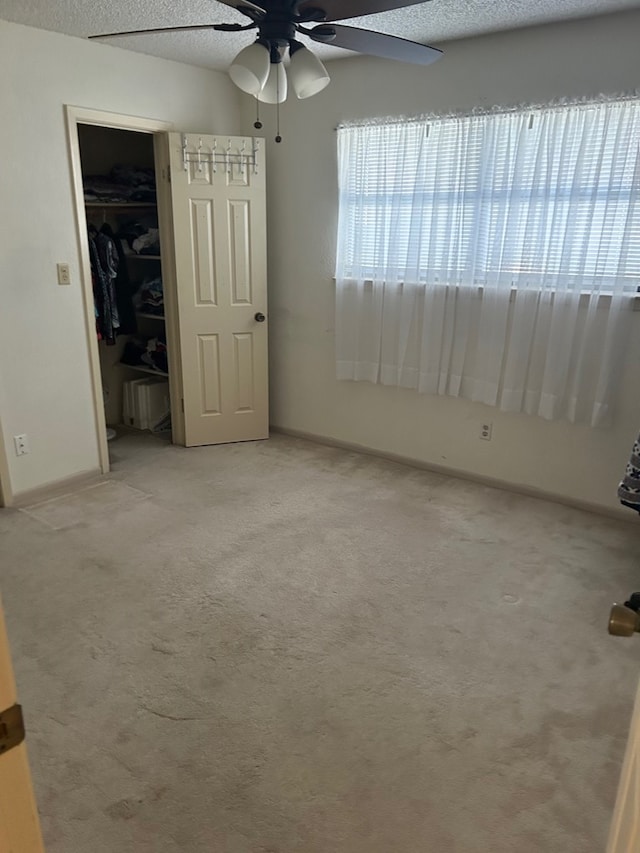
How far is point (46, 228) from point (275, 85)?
67.9 inches

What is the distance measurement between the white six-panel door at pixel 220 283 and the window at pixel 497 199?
0.67 metres

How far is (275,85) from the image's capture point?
2.33 metres

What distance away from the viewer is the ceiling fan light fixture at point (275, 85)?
2281 mm

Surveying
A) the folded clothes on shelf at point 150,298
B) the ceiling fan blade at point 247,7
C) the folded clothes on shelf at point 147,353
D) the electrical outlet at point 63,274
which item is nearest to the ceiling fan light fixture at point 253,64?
the ceiling fan blade at point 247,7

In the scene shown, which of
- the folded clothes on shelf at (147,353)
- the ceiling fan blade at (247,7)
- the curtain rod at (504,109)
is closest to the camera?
the ceiling fan blade at (247,7)

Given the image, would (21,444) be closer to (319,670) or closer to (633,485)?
(319,670)

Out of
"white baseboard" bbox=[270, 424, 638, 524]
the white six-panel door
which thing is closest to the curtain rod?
the white six-panel door

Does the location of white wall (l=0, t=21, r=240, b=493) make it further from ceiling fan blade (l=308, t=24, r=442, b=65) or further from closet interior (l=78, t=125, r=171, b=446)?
ceiling fan blade (l=308, t=24, r=442, b=65)

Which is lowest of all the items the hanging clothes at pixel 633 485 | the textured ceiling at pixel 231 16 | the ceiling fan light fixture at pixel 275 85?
the hanging clothes at pixel 633 485

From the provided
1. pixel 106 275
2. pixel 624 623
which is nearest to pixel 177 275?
pixel 106 275

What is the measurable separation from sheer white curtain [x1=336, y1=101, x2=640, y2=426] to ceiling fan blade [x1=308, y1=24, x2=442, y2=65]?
1.04m

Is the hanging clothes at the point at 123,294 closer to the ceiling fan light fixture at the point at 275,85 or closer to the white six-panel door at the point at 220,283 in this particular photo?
the white six-panel door at the point at 220,283

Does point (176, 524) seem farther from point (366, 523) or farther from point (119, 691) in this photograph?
point (119, 691)

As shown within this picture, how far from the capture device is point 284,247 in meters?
4.38
